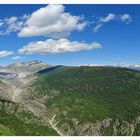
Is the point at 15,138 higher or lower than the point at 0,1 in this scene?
lower

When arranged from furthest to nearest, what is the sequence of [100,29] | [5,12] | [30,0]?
[100,29], [5,12], [30,0]

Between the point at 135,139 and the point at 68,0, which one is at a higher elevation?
the point at 68,0

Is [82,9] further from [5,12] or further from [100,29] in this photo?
[100,29]

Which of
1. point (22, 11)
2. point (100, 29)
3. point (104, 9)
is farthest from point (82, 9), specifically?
point (100, 29)

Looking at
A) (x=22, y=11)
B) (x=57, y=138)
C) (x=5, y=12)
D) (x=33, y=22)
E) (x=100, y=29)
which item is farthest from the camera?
(x=100, y=29)

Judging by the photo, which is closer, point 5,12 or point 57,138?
point 57,138

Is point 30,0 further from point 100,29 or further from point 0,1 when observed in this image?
point 100,29

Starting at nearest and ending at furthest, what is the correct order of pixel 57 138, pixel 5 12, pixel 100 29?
pixel 57 138 < pixel 5 12 < pixel 100 29

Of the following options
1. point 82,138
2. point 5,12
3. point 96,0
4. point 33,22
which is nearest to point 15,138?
point 82,138

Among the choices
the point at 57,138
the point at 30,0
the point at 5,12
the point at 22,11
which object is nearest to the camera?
the point at 57,138
